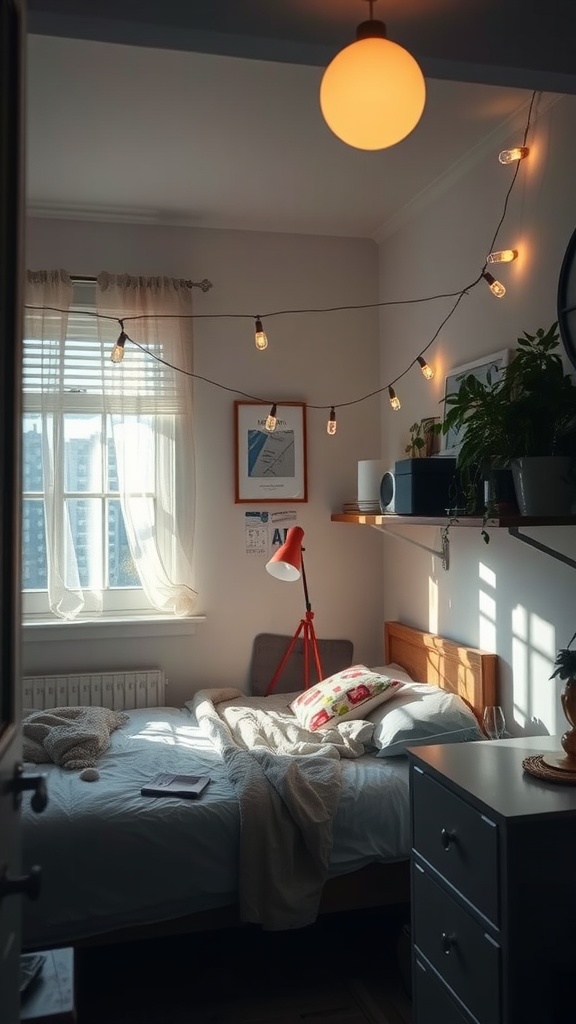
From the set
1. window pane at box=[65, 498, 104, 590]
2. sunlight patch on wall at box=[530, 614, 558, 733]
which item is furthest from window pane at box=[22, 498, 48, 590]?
sunlight patch on wall at box=[530, 614, 558, 733]

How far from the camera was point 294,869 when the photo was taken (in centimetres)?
238

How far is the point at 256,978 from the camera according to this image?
2.48m

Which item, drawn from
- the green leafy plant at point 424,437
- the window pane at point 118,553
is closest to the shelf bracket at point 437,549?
the green leafy plant at point 424,437

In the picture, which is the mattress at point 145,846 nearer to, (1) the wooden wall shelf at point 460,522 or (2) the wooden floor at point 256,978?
(2) the wooden floor at point 256,978

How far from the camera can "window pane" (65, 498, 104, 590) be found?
3.68 meters

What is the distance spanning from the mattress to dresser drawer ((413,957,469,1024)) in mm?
463

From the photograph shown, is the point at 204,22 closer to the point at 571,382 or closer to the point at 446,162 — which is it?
the point at 571,382

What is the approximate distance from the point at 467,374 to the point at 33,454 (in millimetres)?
1941

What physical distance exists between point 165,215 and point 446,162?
1310mm

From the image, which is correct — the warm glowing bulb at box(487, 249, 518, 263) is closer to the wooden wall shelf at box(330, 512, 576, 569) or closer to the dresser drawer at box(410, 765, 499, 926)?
the wooden wall shelf at box(330, 512, 576, 569)

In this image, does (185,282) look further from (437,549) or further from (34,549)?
(437,549)

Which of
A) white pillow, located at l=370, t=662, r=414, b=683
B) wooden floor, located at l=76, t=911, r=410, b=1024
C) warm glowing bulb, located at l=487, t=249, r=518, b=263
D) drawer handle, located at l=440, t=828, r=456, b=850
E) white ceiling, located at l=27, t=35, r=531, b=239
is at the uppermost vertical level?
white ceiling, located at l=27, t=35, r=531, b=239

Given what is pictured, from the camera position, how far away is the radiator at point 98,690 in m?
3.54

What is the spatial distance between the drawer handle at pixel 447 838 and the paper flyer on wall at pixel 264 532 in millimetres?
2124
